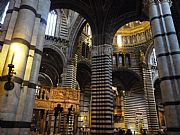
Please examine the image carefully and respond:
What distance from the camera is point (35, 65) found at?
5.38 m

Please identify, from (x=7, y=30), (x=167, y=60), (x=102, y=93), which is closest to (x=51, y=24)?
(x=102, y=93)

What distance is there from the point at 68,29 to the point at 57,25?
4.26 ft

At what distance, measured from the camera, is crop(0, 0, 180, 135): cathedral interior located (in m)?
4.73

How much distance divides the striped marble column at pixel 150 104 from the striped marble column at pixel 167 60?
14220mm

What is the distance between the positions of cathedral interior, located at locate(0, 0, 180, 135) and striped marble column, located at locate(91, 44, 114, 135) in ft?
0.19

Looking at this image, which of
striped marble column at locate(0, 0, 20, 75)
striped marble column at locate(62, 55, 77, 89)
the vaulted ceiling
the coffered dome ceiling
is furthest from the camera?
the coffered dome ceiling

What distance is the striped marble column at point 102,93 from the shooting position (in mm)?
10398

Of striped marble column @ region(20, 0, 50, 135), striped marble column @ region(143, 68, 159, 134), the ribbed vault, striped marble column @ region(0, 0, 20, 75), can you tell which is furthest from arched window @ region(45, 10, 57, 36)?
striped marble column @ region(0, 0, 20, 75)

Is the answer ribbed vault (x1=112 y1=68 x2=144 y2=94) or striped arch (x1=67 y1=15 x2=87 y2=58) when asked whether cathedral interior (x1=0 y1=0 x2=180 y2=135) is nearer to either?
striped arch (x1=67 y1=15 x2=87 y2=58)

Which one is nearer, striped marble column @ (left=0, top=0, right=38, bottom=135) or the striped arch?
striped marble column @ (left=0, top=0, right=38, bottom=135)

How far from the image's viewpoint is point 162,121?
85.7 feet

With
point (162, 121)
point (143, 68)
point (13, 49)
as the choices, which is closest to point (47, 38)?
point (143, 68)

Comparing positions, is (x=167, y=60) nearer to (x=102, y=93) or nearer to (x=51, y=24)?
(x=102, y=93)

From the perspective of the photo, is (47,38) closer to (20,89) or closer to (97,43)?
(97,43)
